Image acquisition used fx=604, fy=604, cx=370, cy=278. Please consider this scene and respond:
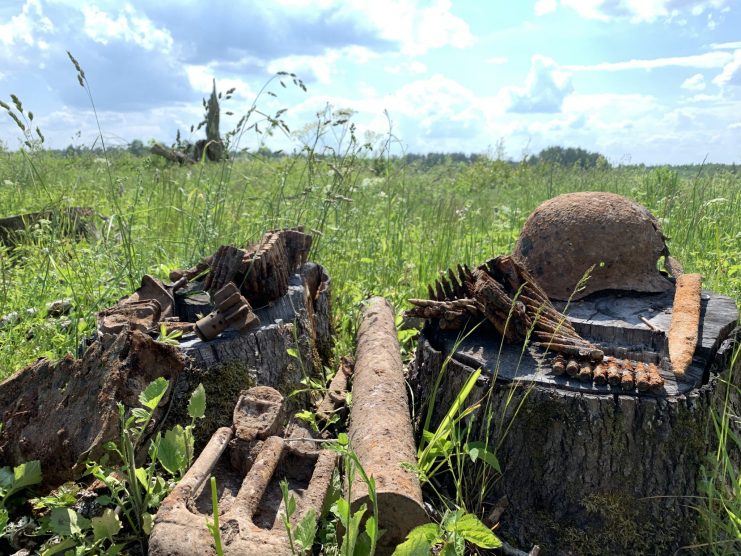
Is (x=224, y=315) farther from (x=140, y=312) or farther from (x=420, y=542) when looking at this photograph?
(x=420, y=542)

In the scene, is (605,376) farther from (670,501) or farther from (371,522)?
(371,522)

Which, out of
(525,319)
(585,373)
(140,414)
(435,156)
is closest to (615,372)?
(585,373)

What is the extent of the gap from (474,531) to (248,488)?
83cm

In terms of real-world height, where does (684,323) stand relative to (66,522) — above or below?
above

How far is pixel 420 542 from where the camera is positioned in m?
1.80

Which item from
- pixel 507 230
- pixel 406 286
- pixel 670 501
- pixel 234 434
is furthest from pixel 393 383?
pixel 507 230

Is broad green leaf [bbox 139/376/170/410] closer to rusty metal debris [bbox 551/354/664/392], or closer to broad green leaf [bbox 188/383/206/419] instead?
broad green leaf [bbox 188/383/206/419]

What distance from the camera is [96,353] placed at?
2.68 meters

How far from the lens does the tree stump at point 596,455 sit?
257cm

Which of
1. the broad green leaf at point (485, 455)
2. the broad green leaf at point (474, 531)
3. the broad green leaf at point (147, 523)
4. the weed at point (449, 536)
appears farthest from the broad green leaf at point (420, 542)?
the broad green leaf at point (147, 523)

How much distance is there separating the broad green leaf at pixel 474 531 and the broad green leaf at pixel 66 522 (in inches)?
54.2

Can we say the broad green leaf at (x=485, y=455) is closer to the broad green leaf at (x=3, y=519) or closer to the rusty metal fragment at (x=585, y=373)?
the rusty metal fragment at (x=585, y=373)

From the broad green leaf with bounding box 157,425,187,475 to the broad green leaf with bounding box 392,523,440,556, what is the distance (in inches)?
39.6

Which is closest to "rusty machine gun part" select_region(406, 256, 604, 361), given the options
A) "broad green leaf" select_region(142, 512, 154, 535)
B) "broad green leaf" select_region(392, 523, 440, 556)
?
"broad green leaf" select_region(392, 523, 440, 556)
